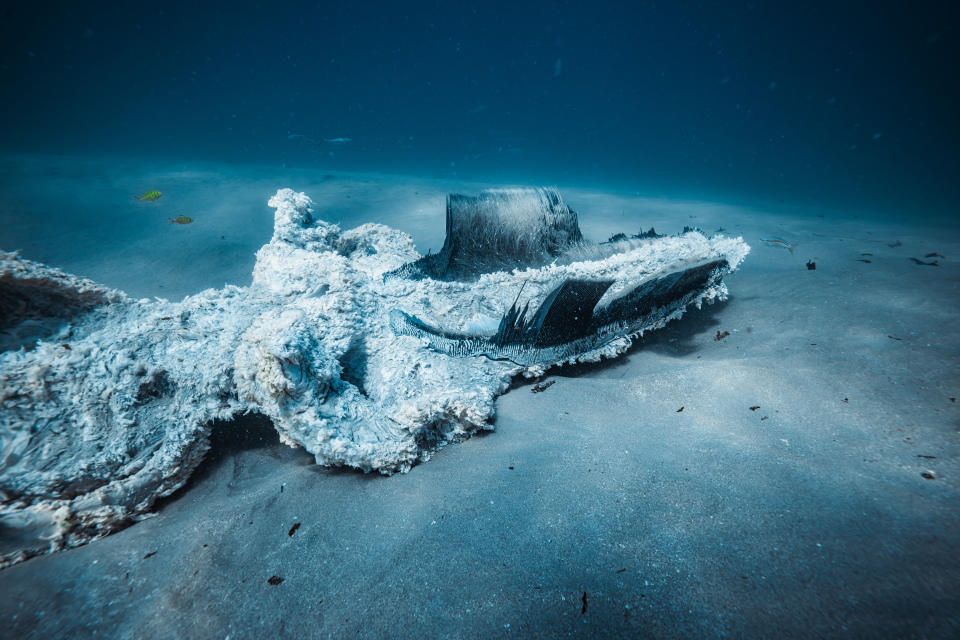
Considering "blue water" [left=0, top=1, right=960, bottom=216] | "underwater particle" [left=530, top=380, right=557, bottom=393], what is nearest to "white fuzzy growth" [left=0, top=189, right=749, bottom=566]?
"underwater particle" [left=530, top=380, right=557, bottom=393]

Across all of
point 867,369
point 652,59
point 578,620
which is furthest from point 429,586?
point 652,59

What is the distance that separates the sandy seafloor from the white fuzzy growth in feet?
0.47

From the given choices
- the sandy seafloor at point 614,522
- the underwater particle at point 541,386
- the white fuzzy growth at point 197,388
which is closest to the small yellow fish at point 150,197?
the white fuzzy growth at point 197,388

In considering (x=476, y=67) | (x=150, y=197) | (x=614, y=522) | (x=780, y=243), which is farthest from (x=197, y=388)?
(x=476, y=67)

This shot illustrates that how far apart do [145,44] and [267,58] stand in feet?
47.7

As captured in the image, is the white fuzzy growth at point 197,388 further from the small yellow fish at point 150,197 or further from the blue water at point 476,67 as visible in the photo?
the blue water at point 476,67

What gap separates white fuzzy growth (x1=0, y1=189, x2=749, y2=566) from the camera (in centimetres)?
137

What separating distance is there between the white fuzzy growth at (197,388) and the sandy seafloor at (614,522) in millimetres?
142

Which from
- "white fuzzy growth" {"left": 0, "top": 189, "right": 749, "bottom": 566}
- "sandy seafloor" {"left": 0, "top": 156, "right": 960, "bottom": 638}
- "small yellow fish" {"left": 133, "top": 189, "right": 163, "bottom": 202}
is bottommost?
Answer: "sandy seafloor" {"left": 0, "top": 156, "right": 960, "bottom": 638}

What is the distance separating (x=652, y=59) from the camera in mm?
64500

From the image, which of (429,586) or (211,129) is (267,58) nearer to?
(211,129)

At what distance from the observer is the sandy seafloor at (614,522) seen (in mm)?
866

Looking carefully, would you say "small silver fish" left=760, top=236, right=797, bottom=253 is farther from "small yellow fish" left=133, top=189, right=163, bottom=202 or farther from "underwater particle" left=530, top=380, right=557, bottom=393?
"small yellow fish" left=133, top=189, right=163, bottom=202

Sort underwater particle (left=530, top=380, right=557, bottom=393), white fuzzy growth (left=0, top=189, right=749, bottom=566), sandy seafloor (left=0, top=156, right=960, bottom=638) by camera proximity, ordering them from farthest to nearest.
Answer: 1. underwater particle (left=530, top=380, right=557, bottom=393)
2. white fuzzy growth (left=0, top=189, right=749, bottom=566)
3. sandy seafloor (left=0, top=156, right=960, bottom=638)
